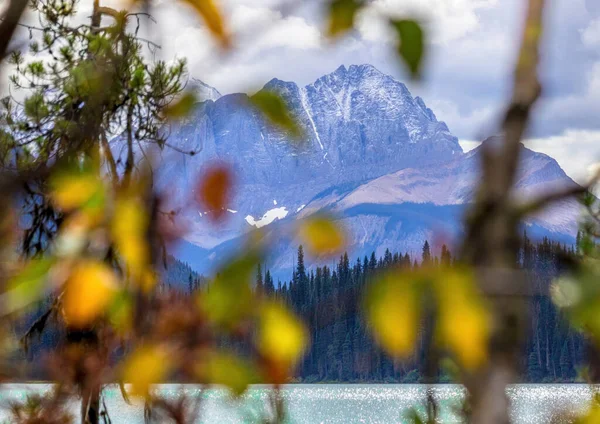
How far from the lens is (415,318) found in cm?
38

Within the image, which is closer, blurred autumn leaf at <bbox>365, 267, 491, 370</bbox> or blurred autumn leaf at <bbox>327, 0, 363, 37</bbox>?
blurred autumn leaf at <bbox>365, 267, 491, 370</bbox>

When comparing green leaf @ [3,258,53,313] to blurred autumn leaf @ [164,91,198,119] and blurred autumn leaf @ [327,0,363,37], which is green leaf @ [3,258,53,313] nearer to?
blurred autumn leaf @ [164,91,198,119]

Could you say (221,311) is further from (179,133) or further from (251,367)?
(179,133)

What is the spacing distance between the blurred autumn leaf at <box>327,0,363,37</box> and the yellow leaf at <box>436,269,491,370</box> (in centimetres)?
20

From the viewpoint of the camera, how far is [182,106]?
28.3 inches

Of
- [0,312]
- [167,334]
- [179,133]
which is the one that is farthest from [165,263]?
[0,312]

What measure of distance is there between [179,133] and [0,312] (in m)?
0.30

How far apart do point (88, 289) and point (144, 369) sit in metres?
0.08

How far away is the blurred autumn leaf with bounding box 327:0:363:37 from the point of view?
0.50 metres

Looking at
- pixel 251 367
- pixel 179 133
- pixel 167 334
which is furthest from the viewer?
pixel 167 334

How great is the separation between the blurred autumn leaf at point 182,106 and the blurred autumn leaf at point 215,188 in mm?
74

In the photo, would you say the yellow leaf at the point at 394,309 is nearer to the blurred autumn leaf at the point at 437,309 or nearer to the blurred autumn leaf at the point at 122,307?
the blurred autumn leaf at the point at 437,309

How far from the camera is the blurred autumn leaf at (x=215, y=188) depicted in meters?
0.66

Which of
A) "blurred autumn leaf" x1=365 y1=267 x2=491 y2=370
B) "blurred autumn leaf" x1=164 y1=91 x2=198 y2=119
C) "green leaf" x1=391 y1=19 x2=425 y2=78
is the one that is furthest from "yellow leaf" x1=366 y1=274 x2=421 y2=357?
"blurred autumn leaf" x1=164 y1=91 x2=198 y2=119
